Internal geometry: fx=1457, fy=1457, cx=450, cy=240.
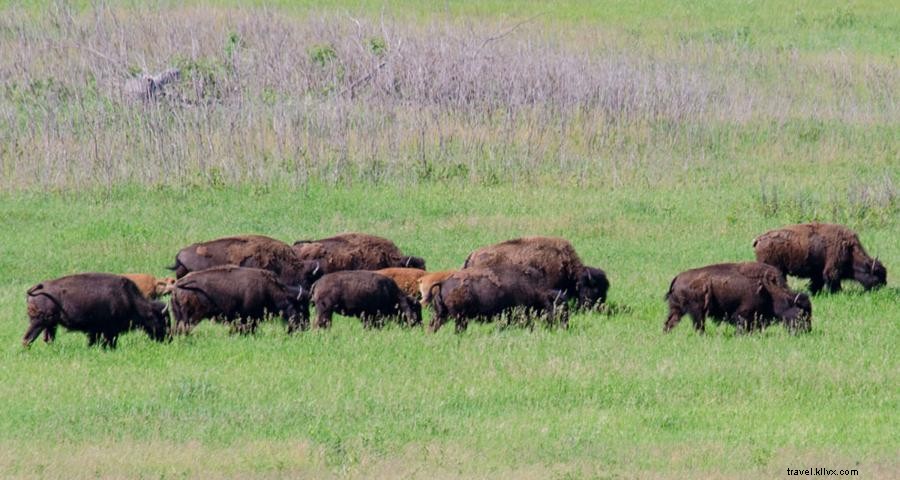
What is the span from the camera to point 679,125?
2728cm

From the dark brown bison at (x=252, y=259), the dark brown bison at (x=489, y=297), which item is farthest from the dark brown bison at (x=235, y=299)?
the dark brown bison at (x=252, y=259)

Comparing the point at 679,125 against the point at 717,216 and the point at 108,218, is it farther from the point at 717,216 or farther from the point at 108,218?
the point at 108,218

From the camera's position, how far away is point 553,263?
16.2m

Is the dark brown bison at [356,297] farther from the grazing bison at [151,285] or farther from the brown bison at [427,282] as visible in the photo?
the grazing bison at [151,285]

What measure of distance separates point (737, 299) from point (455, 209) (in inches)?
329

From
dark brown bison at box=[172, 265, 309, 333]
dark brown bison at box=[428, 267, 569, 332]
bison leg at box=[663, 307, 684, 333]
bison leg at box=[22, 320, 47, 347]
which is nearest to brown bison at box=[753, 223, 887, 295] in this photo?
bison leg at box=[663, 307, 684, 333]

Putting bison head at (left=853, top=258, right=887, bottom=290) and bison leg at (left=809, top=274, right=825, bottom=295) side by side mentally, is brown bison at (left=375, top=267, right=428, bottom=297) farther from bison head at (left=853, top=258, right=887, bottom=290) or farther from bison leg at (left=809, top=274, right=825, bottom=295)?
bison head at (left=853, top=258, right=887, bottom=290)

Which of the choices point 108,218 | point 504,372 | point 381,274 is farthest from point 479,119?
point 504,372

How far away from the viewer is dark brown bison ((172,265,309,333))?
14164mm

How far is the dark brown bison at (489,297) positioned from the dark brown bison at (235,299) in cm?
141

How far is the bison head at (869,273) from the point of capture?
16.9 m

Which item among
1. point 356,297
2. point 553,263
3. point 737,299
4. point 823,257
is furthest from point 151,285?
point 823,257

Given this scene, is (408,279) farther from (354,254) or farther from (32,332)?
(32,332)

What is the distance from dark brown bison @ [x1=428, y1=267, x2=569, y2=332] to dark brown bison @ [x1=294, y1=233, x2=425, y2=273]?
209 cm
